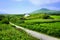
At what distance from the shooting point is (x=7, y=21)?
8.51 metres

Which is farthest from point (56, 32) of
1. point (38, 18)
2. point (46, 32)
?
point (38, 18)

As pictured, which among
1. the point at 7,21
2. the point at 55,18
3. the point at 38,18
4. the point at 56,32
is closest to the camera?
the point at 56,32

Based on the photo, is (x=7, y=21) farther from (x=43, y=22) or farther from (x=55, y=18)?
(x=55, y=18)

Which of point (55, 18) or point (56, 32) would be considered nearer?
point (56, 32)

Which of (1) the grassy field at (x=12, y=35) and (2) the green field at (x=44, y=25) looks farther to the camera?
(2) the green field at (x=44, y=25)

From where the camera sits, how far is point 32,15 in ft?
26.9

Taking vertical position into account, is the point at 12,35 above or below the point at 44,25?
above

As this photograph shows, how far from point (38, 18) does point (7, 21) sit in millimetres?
1571

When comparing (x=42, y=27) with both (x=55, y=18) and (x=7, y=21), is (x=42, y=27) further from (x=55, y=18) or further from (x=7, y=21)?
(x=7, y=21)

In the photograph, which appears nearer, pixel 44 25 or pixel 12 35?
pixel 12 35

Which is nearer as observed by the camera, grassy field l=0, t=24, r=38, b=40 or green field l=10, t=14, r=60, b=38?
grassy field l=0, t=24, r=38, b=40

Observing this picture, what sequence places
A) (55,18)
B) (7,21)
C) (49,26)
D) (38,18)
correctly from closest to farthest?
(49,26), (55,18), (38,18), (7,21)

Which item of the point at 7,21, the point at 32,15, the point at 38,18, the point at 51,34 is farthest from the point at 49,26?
the point at 7,21

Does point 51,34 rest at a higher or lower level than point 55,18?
lower
